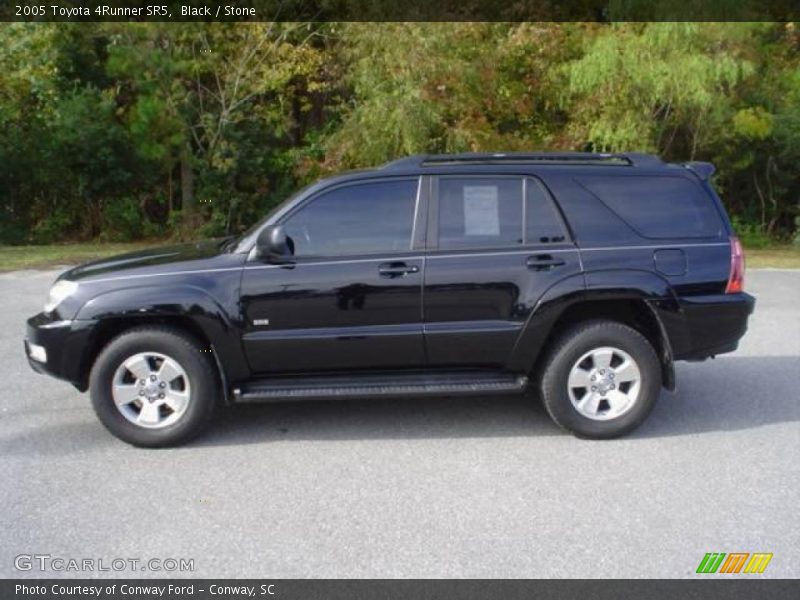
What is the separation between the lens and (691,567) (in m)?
3.50

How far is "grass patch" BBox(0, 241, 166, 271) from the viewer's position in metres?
13.7

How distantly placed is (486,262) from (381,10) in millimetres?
12257

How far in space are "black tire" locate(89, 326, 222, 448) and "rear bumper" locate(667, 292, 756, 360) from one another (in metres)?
3.11

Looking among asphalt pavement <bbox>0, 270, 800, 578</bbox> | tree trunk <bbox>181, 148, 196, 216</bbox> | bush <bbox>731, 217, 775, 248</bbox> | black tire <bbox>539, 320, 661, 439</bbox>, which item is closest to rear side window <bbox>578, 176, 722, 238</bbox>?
black tire <bbox>539, 320, 661, 439</bbox>

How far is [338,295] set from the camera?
4898mm

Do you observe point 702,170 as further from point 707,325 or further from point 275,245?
point 275,245

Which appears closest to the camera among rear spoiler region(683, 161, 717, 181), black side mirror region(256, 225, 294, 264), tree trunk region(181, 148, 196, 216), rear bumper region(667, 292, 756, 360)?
black side mirror region(256, 225, 294, 264)

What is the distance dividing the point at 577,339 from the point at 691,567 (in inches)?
71.4

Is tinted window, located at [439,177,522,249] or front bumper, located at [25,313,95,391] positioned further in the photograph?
tinted window, located at [439,177,522,249]

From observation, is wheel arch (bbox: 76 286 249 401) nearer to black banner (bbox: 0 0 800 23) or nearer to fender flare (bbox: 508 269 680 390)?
fender flare (bbox: 508 269 680 390)

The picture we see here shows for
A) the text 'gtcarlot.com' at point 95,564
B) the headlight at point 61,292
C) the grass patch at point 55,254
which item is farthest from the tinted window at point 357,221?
the grass patch at point 55,254

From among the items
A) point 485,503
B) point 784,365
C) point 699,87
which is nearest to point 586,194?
point 485,503

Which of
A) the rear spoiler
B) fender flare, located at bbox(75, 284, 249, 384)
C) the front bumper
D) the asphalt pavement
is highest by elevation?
the rear spoiler
